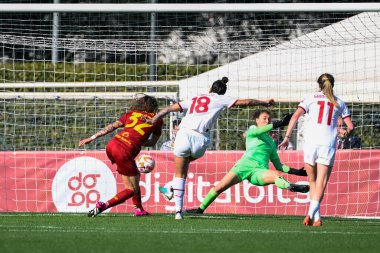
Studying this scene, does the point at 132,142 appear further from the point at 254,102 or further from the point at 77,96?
the point at 77,96

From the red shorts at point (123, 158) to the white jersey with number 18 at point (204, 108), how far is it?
3.91ft

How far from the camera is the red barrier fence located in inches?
670

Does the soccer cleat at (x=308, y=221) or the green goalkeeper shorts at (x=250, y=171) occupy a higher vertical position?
the green goalkeeper shorts at (x=250, y=171)

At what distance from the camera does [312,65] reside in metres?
19.6

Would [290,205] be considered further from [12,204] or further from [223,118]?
[12,204]

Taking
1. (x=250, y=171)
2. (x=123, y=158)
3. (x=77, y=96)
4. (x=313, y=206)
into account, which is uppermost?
(x=77, y=96)

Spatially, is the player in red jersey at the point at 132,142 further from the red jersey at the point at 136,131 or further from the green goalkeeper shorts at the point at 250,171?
the green goalkeeper shorts at the point at 250,171

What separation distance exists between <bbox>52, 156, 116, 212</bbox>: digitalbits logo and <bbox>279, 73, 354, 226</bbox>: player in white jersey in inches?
218

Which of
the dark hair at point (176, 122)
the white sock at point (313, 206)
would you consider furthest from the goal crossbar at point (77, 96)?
the white sock at point (313, 206)

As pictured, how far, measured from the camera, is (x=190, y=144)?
13.7 meters

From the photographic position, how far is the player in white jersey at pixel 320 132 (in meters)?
12.4

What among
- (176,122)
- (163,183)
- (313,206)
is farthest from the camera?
(176,122)

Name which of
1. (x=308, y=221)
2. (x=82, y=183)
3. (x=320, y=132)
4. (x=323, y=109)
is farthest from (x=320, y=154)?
(x=82, y=183)

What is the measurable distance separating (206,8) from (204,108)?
118 inches
